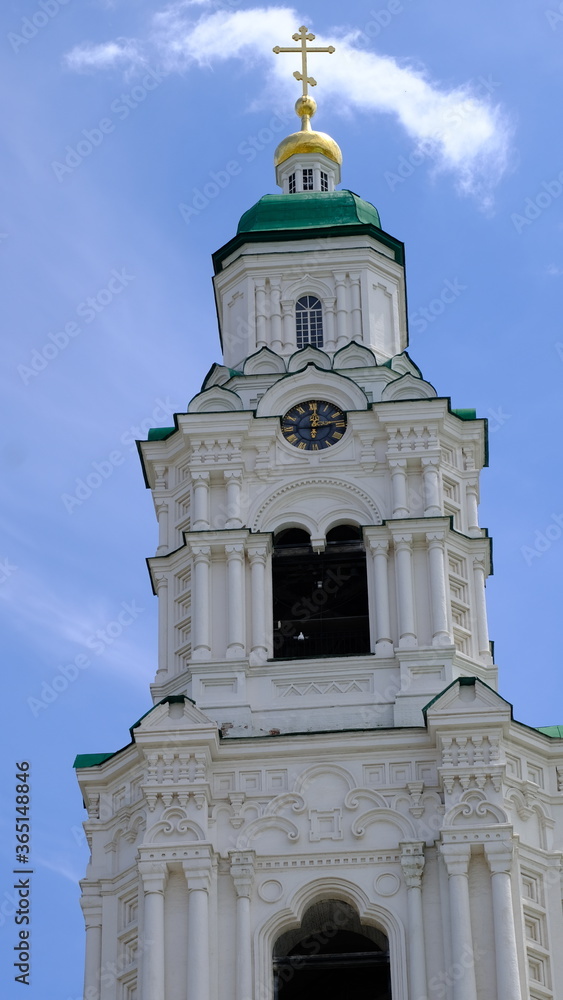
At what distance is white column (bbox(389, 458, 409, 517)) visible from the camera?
4081cm

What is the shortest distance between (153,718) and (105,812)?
84.0 inches

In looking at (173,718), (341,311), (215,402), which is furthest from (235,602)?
(341,311)

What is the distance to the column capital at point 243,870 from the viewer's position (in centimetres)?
3666

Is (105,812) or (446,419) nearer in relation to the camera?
(105,812)

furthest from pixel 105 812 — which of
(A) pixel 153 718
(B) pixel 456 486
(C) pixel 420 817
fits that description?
(B) pixel 456 486

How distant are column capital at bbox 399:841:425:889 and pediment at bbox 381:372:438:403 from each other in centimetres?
841

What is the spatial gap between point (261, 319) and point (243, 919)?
12.2m

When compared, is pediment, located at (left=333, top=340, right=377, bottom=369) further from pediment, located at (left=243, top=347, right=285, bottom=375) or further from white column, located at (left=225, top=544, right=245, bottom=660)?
white column, located at (left=225, top=544, right=245, bottom=660)

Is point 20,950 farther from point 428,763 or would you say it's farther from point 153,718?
point 428,763

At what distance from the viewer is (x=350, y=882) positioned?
36719 mm

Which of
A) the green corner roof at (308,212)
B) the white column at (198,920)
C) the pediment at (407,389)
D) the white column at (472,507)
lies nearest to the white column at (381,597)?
the white column at (472,507)

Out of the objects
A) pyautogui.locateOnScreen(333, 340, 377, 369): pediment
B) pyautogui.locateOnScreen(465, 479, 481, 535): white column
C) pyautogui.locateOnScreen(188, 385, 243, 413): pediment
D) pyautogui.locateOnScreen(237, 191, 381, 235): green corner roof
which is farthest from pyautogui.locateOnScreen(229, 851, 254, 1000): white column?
pyautogui.locateOnScreen(237, 191, 381, 235): green corner roof

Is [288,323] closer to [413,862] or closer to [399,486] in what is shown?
[399,486]

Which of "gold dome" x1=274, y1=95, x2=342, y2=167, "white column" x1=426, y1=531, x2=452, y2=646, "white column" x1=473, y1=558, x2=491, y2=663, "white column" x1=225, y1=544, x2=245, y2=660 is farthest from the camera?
"gold dome" x1=274, y1=95, x2=342, y2=167
